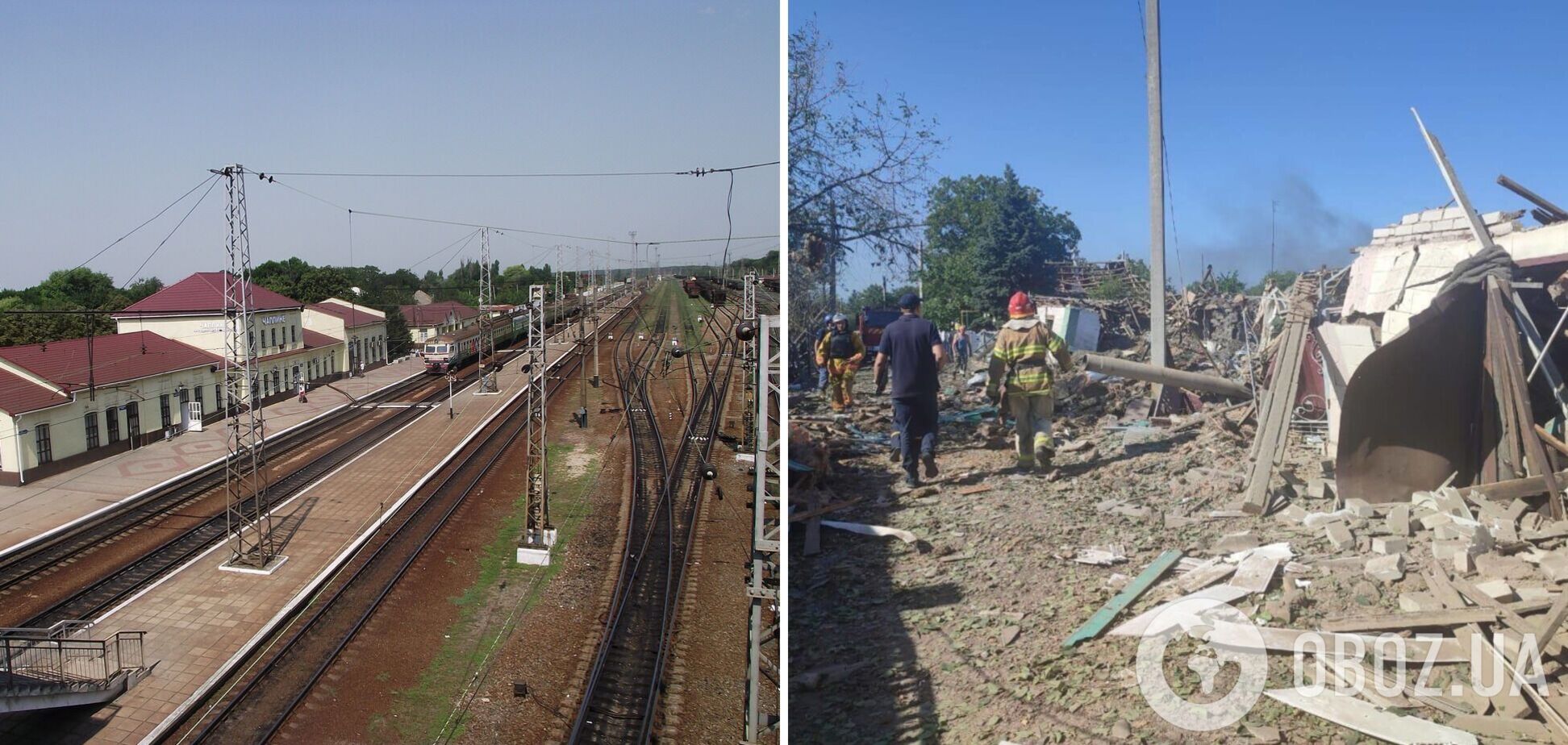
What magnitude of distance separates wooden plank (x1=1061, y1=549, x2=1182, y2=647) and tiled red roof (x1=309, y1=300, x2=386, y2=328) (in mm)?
27864

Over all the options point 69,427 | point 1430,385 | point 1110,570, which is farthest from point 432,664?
point 69,427

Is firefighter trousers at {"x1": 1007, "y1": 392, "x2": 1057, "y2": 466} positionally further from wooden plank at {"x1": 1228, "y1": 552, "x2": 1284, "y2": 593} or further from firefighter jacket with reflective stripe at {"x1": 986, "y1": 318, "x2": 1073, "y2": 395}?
wooden plank at {"x1": 1228, "y1": 552, "x2": 1284, "y2": 593}

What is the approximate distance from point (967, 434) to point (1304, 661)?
1117 mm

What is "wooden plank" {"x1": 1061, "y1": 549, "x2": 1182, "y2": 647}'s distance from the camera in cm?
252

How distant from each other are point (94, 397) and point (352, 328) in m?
12.5

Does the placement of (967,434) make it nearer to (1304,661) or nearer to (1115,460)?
(1115,460)

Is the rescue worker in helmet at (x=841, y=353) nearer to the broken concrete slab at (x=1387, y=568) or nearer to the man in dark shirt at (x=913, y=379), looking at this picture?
the man in dark shirt at (x=913, y=379)

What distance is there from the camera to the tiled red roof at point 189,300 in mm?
19688

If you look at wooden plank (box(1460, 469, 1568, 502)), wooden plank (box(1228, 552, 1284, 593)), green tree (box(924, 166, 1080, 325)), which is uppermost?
green tree (box(924, 166, 1080, 325))

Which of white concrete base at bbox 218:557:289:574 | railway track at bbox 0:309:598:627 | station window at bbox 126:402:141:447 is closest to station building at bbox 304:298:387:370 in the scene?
railway track at bbox 0:309:598:627

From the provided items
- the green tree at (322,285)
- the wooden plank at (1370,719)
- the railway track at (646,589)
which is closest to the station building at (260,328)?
the green tree at (322,285)

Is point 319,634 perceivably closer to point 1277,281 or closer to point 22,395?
point 22,395


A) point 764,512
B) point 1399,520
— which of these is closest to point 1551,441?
point 1399,520

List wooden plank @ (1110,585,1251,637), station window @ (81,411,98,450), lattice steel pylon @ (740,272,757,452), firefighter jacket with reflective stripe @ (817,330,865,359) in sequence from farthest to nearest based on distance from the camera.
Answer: lattice steel pylon @ (740,272,757,452), station window @ (81,411,98,450), firefighter jacket with reflective stripe @ (817,330,865,359), wooden plank @ (1110,585,1251,637)
